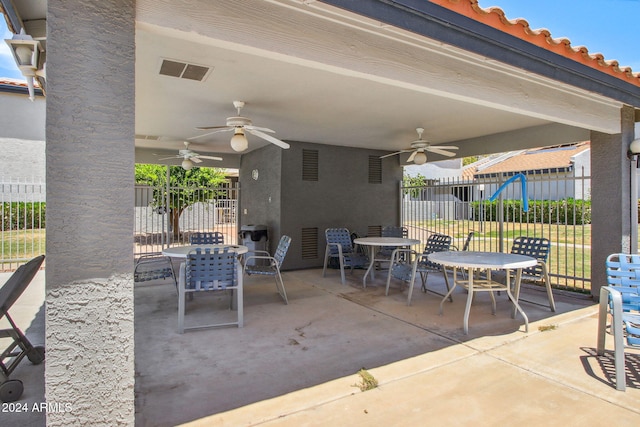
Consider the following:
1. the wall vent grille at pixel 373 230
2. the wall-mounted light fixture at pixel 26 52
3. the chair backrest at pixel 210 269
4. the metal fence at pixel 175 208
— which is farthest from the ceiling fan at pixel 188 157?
the wall-mounted light fixture at pixel 26 52

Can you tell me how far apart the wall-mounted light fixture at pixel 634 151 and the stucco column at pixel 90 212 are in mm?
5656

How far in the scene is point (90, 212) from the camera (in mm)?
1801

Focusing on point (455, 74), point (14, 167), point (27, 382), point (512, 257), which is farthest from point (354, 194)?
point (14, 167)

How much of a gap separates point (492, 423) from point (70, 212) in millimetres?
2656

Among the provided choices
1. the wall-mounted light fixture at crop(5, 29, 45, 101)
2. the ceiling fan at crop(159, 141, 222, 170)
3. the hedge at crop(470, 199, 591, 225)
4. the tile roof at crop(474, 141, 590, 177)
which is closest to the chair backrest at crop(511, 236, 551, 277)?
the hedge at crop(470, 199, 591, 225)

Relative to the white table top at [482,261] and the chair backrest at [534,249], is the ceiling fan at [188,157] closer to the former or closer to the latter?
the white table top at [482,261]

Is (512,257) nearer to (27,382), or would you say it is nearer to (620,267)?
(620,267)

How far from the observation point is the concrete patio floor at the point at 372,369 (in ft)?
7.93

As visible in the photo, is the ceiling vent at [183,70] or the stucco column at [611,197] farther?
the stucco column at [611,197]

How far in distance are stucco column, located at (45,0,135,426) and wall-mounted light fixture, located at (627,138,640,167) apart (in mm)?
5656

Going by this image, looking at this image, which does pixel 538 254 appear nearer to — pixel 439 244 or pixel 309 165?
pixel 439 244

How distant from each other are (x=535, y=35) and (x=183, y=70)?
3.35 m

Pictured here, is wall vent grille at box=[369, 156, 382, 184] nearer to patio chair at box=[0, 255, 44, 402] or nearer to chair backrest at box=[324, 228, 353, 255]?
chair backrest at box=[324, 228, 353, 255]

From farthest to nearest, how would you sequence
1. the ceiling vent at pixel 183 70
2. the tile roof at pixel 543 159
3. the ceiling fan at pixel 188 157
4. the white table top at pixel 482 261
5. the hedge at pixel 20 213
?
the tile roof at pixel 543 159 < the hedge at pixel 20 213 < the ceiling fan at pixel 188 157 < the white table top at pixel 482 261 < the ceiling vent at pixel 183 70
